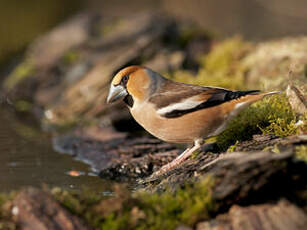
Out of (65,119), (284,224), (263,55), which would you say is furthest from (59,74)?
(284,224)

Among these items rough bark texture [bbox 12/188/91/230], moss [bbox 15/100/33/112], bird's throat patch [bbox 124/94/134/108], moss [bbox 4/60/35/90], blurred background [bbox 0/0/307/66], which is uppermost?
blurred background [bbox 0/0/307/66]

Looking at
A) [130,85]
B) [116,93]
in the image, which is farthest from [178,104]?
[116,93]

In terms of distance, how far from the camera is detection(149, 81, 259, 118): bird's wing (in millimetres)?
5469

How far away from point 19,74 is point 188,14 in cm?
1031

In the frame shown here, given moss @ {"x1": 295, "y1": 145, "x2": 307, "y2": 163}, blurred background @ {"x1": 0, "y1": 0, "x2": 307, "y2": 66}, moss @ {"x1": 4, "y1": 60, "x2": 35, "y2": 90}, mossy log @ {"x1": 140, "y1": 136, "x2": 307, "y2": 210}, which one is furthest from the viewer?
blurred background @ {"x1": 0, "y1": 0, "x2": 307, "y2": 66}

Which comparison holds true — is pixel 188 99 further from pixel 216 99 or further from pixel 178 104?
pixel 216 99

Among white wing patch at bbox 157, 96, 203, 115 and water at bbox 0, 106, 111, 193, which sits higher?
white wing patch at bbox 157, 96, 203, 115

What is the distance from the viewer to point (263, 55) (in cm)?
1088

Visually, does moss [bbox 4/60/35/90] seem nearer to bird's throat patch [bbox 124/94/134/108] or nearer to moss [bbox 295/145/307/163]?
bird's throat patch [bbox 124/94/134/108]

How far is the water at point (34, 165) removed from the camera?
630 centimetres

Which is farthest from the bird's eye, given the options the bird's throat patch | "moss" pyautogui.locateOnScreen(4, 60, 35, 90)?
"moss" pyautogui.locateOnScreen(4, 60, 35, 90)

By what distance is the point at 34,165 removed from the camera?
289 inches

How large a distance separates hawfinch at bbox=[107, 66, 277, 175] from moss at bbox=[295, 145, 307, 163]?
1.06 meters

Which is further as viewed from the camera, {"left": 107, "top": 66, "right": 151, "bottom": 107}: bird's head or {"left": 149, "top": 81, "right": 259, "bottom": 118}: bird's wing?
{"left": 107, "top": 66, "right": 151, "bottom": 107}: bird's head
